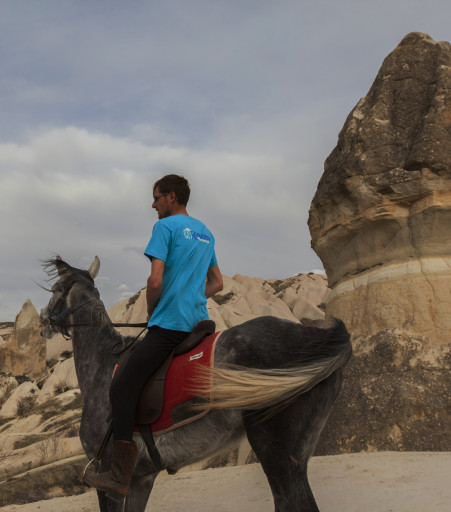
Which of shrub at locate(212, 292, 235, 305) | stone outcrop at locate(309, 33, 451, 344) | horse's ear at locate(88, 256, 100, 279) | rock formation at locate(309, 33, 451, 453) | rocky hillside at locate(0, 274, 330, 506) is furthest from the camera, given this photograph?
shrub at locate(212, 292, 235, 305)

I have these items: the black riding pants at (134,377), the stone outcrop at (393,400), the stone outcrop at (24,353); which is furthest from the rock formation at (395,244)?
the stone outcrop at (24,353)

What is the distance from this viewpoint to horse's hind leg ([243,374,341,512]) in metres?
3.29

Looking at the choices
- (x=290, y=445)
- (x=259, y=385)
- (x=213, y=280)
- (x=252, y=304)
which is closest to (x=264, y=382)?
(x=259, y=385)

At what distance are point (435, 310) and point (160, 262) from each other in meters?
6.38

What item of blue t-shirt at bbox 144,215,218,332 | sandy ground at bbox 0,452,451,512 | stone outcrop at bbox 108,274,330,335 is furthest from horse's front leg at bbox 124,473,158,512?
stone outcrop at bbox 108,274,330,335

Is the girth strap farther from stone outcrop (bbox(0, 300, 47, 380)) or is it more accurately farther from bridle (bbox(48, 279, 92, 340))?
stone outcrop (bbox(0, 300, 47, 380))

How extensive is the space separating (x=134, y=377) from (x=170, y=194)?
1.56m

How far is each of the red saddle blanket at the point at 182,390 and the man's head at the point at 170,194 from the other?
47.4 inches

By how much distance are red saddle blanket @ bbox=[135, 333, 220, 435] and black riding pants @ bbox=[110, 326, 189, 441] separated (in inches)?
6.1

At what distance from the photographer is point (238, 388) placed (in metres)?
3.30

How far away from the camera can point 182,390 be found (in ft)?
11.8

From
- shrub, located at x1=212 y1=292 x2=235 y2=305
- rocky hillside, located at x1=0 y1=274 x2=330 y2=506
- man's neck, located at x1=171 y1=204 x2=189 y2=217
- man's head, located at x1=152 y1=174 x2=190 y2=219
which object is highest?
shrub, located at x1=212 y1=292 x2=235 y2=305

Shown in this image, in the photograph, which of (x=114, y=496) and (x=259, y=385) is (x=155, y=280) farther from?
(x=114, y=496)

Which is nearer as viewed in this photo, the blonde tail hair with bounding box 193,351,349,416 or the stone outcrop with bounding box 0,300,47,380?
the blonde tail hair with bounding box 193,351,349,416
